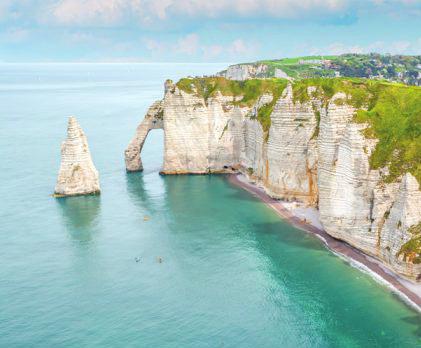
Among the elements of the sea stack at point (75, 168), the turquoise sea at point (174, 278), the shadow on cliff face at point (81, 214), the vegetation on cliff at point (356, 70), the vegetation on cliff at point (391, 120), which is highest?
the vegetation on cliff at point (356, 70)

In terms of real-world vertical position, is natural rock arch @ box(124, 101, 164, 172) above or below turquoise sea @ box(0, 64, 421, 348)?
above

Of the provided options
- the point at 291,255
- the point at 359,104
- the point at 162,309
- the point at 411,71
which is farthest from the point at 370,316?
the point at 411,71

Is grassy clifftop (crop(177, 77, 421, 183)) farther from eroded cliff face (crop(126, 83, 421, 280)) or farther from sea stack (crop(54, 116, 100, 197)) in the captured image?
sea stack (crop(54, 116, 100, 197))

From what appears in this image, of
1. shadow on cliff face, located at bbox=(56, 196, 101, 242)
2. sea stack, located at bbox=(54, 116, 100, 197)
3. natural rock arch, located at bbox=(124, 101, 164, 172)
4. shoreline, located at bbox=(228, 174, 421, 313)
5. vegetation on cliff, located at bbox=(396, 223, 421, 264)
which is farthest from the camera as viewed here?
natural rock arch, located at bbox=(124, 101, 164, 172)

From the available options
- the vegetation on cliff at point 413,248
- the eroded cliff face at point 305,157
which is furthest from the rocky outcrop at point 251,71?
the vegetation on cliff at point 413,248

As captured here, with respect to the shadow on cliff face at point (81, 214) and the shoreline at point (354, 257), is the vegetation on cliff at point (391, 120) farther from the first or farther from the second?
the shadow on cliff face at point (81, 214)

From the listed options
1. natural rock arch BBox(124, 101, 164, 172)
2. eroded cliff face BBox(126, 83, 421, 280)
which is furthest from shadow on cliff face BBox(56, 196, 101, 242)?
eroded cliff face BBox(126, 83, 421, 280)

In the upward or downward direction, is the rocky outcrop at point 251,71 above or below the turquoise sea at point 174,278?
above
